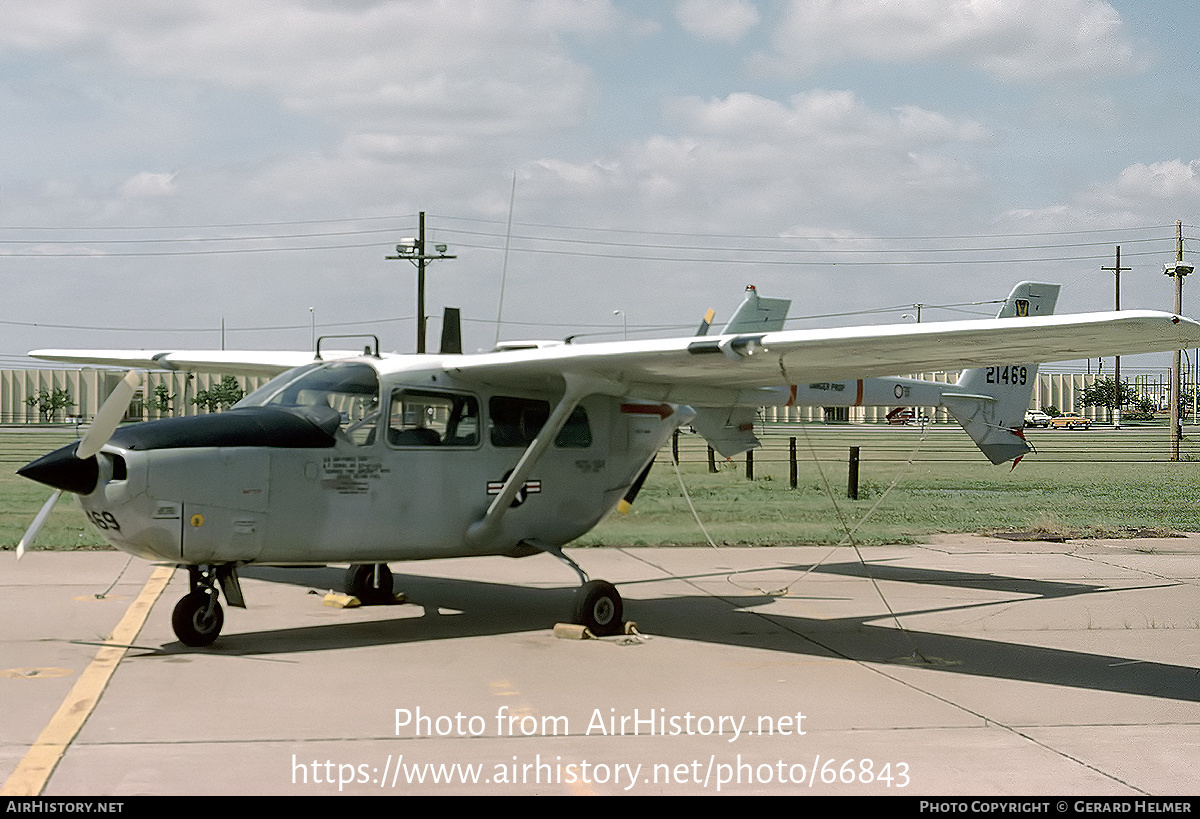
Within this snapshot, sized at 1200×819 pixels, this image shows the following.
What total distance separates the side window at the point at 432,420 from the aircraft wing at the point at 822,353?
0.26m

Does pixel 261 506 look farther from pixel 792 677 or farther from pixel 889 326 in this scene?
pixel 889 326

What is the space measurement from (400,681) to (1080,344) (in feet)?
16.5

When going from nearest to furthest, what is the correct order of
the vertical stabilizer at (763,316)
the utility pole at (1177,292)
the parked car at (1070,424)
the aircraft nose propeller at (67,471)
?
the aircraft nose propeller at (67,471), the vertical stabilizer at (763,316), the utility pole at (1177,292), the parked car at (1070,424)

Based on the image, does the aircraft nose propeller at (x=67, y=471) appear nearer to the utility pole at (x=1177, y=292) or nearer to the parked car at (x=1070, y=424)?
the utility pole at (x=1177, y=292)

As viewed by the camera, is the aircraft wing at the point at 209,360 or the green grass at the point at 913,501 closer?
the aircraft wing at the point at 209,360

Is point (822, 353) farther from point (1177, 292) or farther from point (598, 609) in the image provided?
point (1177, 292)

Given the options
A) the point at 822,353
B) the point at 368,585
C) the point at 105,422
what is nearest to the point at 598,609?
the point at 368,585

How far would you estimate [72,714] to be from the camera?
6.61 metres

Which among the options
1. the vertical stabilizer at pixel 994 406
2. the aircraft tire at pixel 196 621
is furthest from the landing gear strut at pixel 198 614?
the vertical stabilizer at pixel 994 406

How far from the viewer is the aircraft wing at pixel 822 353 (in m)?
7.35

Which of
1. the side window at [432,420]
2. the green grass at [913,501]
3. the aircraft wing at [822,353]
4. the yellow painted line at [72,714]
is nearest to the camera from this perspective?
the yellow painted line at [72,714]

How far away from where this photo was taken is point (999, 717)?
6.87 metres

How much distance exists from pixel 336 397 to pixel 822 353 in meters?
3.74
